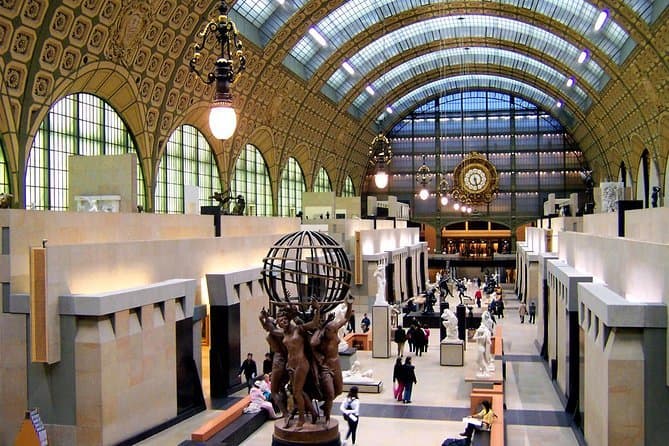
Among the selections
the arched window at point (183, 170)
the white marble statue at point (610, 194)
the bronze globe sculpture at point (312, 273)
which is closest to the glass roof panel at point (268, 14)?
the arched window at point (183, 170)

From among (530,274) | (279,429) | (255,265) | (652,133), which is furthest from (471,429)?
(652,133)

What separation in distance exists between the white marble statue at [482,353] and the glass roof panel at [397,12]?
75.9ft

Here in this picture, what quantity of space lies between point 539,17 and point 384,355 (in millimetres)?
24203

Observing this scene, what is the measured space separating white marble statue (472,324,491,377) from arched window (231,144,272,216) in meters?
22.9

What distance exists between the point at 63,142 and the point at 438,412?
15.4m

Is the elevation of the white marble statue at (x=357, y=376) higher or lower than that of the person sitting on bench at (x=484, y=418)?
lower

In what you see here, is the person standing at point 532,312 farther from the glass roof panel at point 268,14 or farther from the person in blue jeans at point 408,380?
the person in blue jeans at point 408,380

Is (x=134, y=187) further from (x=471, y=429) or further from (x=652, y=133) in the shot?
(x=652, y=133)

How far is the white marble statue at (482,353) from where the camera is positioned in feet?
63.2

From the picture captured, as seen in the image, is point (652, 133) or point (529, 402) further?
point (652, 133)

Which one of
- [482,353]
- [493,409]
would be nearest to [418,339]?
[482,353]

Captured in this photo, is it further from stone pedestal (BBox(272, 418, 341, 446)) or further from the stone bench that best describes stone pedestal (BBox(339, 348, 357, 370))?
stone pedestal (BBox(272, 418, 341, 446))

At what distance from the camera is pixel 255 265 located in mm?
22969

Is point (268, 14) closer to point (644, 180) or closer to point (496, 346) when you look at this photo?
point (496, 346)
